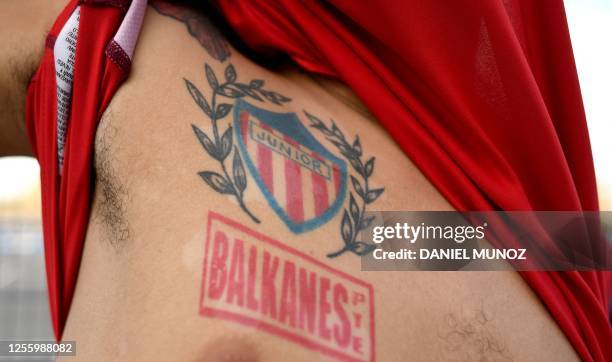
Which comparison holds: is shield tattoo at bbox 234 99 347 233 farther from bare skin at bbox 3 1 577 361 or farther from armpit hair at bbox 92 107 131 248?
armpit hair at bbox 92 107 131 248

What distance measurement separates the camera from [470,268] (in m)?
0.97

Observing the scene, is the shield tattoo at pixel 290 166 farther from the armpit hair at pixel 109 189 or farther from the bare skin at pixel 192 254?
the armpit hair at pixel 109 189

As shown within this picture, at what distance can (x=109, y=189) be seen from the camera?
34.8 inches

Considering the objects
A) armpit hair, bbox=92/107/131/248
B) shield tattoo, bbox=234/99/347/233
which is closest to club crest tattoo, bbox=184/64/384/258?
shield tattoo, bbox=234/99/347/233

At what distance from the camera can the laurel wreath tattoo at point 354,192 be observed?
2.97 ft

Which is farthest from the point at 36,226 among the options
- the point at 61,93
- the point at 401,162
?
the point at 401,162

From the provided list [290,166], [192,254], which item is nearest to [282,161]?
[290,166]

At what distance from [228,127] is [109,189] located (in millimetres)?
167

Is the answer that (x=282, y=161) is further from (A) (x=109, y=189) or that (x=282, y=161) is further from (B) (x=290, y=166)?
(A) (x=109, y=189)

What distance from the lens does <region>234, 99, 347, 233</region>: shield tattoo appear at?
0.88m

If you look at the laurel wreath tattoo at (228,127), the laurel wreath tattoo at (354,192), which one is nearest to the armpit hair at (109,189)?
the laurel wreath tattoo at (228,127)

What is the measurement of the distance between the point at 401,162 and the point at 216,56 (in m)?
0.30

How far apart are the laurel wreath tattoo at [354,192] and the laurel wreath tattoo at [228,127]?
0.27ft

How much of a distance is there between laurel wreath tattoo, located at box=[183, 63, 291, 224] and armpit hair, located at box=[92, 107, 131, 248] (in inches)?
4.1
